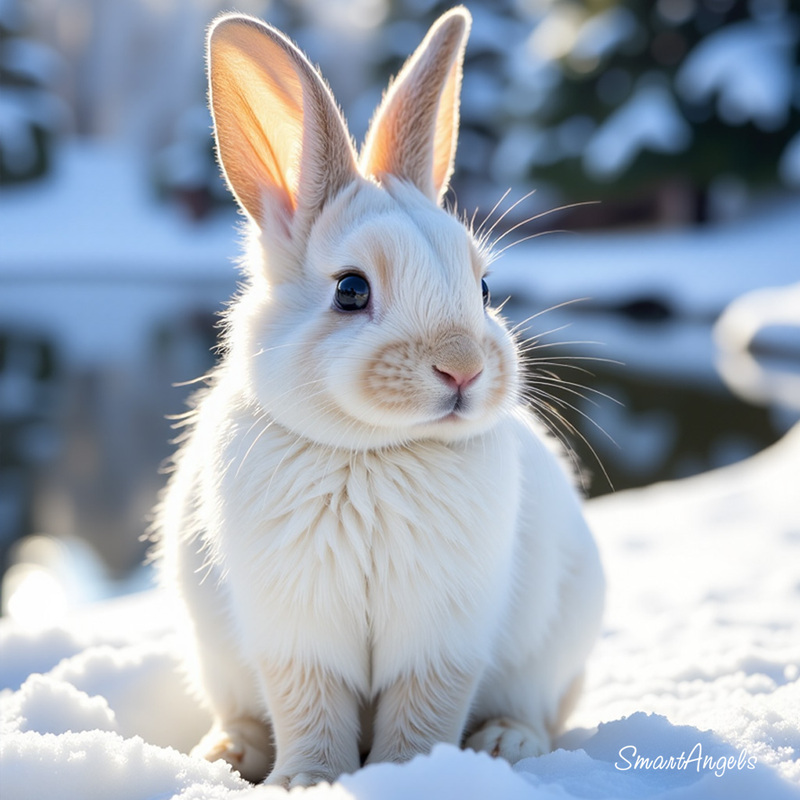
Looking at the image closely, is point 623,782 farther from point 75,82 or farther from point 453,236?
point 75,82

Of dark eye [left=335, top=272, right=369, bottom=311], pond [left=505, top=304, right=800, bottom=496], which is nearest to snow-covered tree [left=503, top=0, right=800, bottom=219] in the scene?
pond [left=505, top=304, right=800, bottom=496]

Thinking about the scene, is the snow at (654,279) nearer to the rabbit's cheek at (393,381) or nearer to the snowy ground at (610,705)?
the snowy ground at (610,705)

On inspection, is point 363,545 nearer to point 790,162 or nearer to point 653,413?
point 653,413

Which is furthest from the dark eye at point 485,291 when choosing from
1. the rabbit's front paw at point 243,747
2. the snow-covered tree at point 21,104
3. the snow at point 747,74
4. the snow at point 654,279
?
the snow-covered tree at point 21,104

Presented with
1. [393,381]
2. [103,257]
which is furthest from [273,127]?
[103,257]

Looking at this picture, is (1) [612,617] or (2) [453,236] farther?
(1) [612,617]

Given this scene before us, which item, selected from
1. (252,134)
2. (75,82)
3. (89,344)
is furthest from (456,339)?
(75,82)

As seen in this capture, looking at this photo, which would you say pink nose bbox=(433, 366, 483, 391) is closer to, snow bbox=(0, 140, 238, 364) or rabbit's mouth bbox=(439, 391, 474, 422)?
rabbit's mouth bbox=(439, 391, 474, 422)

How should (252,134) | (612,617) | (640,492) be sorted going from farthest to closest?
(640,492), (612,617), (252,134)
